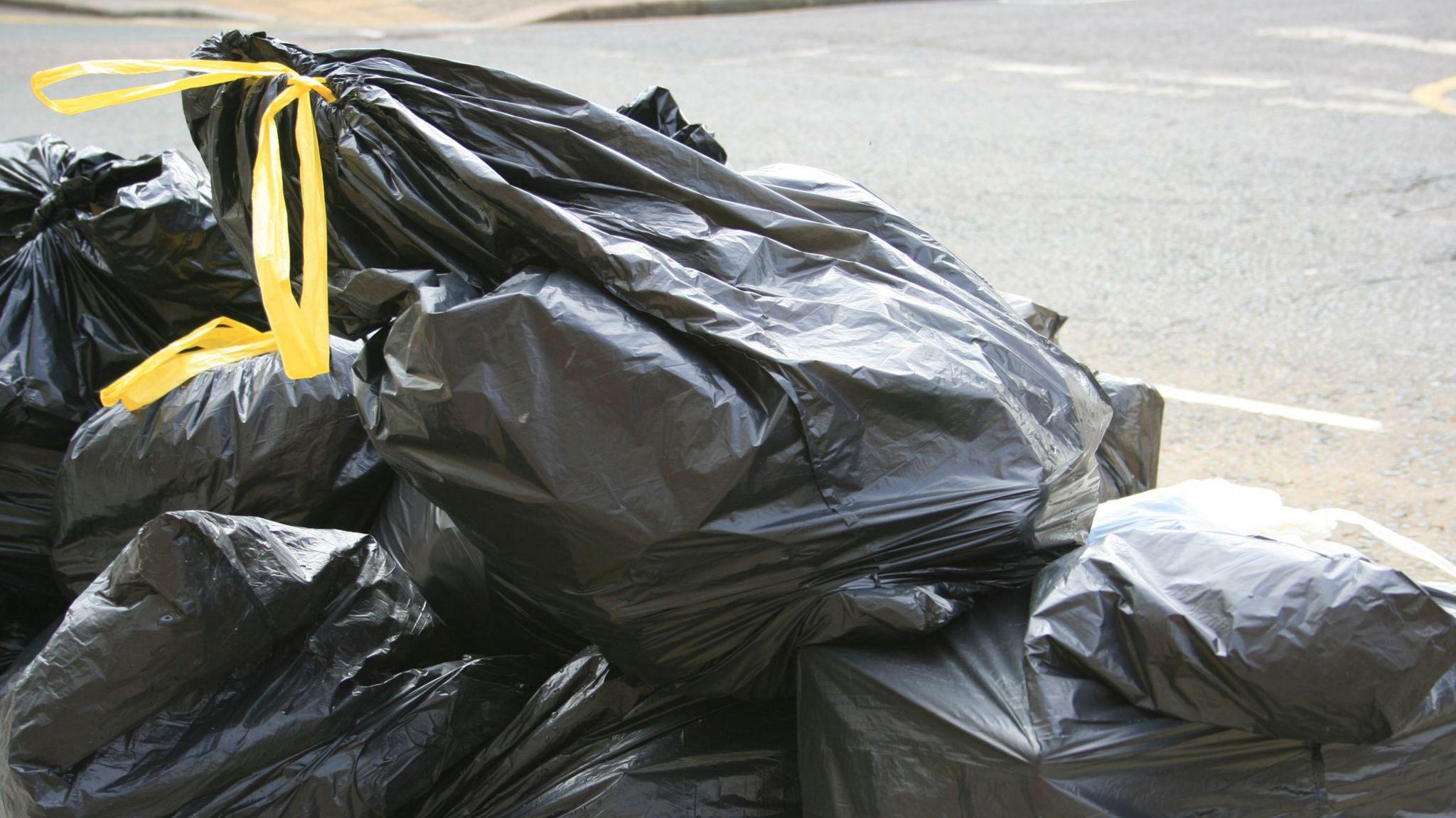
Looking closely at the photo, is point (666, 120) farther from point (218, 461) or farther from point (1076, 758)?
point (1076, 758)

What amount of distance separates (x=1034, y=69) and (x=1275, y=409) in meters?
5.15

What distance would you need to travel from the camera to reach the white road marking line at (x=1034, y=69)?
762 centimetres

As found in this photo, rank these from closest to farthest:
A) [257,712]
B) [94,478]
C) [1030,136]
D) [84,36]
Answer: [257,712]
[94,478]
[1030,136]
[84,36]

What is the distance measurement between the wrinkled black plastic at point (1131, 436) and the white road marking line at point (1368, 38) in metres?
7.11

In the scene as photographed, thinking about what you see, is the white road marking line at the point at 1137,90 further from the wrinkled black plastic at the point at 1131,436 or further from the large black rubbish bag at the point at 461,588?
the large black rubbish bag at the point at 461,588

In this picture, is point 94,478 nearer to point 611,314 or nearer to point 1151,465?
point 611,314

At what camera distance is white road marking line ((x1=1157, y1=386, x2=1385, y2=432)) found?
3.02 metres

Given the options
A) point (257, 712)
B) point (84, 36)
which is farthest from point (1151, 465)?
point (84, 36)

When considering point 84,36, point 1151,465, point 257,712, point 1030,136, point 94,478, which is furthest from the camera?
point 84,36

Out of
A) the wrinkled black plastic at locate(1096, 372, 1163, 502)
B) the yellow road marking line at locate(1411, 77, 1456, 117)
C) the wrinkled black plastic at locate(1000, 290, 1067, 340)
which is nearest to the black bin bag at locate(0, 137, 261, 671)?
the wrinkled black plastic at locate(1000, 290, 1067, 340)

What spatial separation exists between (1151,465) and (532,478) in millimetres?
1308

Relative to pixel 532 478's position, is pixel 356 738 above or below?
below

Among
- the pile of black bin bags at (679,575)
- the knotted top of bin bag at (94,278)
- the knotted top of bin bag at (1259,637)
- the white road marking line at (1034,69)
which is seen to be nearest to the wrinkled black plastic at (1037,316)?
the pile of black bin bags at (679,575)

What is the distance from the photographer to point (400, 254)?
1458 millimetres
